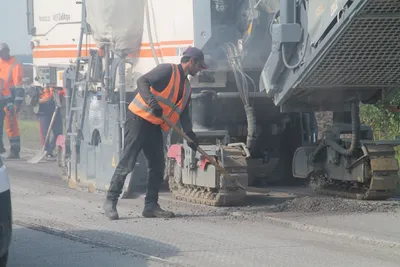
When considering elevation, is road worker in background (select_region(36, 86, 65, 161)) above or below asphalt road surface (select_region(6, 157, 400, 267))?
above

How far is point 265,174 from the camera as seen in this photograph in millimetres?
12727

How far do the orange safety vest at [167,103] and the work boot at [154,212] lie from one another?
892mm

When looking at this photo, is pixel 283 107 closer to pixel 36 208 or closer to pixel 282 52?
pixel 282 52

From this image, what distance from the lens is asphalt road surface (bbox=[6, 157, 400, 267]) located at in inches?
305


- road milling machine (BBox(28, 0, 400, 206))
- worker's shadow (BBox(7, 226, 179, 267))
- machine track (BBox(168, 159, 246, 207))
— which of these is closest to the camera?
worker's shadow (BBox(7, 226, 179, 267))

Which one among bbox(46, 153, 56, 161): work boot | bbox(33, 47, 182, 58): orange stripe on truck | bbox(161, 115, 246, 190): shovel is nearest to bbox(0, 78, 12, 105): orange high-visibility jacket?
bbox(46, 153, 56, 161): work boot

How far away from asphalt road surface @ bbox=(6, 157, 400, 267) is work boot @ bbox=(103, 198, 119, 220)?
0.09m

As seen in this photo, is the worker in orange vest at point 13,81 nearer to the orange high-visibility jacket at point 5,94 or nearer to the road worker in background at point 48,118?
the orange high-visibility jacket at point 5,94

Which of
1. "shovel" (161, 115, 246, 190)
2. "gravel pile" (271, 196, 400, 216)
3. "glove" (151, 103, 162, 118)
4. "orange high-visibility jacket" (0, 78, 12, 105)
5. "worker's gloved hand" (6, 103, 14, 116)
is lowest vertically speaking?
"gravel pile" (271, 196, 400, 216)

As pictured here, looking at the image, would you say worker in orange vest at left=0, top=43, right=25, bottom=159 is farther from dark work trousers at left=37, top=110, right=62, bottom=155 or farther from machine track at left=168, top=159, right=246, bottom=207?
machine track at left=168, top=159, right=246, bottom=207

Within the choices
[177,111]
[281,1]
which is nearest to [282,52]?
[281,1]

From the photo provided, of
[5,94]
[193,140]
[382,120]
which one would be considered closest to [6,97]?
[5,94]

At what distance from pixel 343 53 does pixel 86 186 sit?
4.83 m

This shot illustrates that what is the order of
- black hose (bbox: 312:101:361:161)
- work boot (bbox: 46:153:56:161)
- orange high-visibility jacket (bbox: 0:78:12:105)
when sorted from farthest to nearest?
orange high-visibility jacket (bbox: 0:78:12:105)
work boot (bbox: 46:153:56:161)
black hose (bbox: 312:101:361:161)
